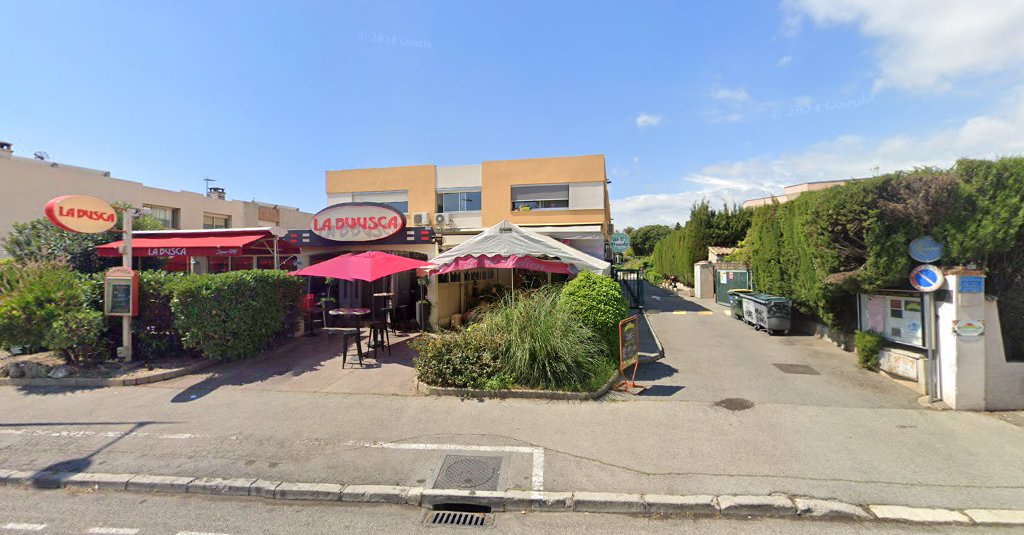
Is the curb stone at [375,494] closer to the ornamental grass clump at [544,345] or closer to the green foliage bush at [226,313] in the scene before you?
the ornamental grass clump at [544,345]

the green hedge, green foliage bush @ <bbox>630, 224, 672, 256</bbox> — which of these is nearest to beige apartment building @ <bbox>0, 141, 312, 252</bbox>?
the green hedge

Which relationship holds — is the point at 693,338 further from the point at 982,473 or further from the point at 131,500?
the point at 131,500

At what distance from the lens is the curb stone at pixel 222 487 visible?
424cm

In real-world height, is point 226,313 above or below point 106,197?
below

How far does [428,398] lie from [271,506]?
2.87 meters

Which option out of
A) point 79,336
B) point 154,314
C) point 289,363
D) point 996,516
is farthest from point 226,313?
point 996,516

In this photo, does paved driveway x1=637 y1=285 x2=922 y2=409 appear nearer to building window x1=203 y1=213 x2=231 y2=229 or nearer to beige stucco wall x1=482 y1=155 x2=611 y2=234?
beige stucco wall x1=482 y1=155 x2=611 y2=234

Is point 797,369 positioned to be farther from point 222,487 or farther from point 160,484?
point 160,484

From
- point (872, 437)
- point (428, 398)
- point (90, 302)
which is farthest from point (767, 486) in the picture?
point (90, 302)

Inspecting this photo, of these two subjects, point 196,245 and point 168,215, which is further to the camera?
point 168,215

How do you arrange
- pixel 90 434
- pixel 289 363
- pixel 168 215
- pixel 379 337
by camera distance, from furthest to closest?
pixel 168 215 < pixel 379 337 < pixel 289 363 < pixel 90 434

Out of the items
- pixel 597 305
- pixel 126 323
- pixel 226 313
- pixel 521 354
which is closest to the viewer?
pixel 521 354

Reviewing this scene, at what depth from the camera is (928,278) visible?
6637 mm

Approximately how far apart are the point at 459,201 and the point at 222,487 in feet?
63.6
